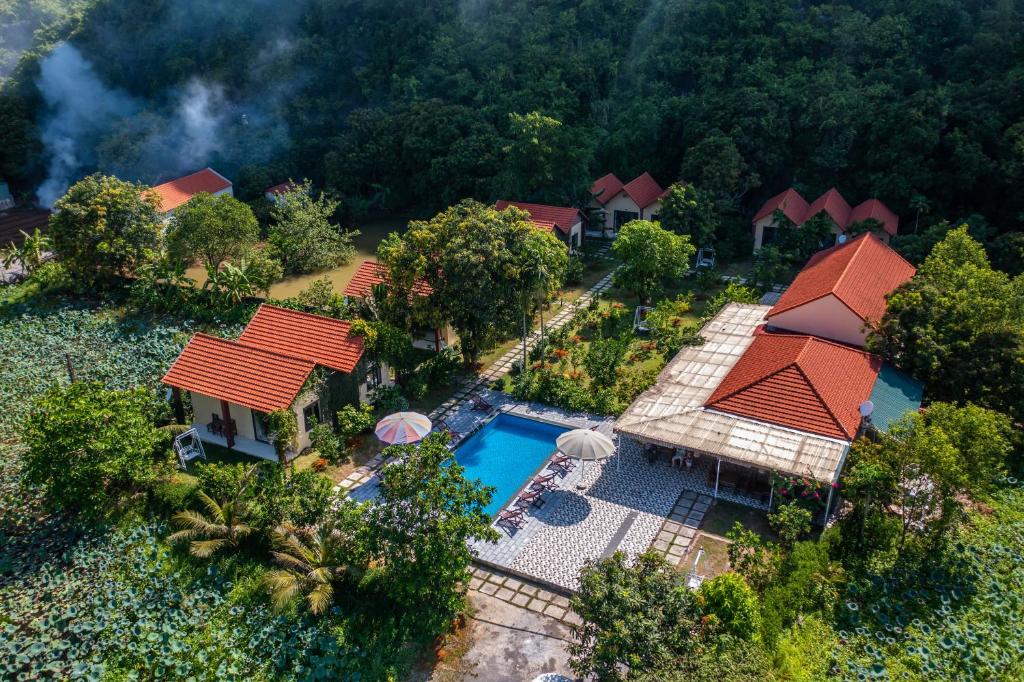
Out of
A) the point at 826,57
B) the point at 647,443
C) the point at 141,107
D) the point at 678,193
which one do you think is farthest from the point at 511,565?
the point at 141,107

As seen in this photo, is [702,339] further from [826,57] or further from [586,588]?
[826,57]

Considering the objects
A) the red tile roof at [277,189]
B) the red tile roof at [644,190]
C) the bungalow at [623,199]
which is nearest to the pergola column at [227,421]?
the red tile roof at [277,189]

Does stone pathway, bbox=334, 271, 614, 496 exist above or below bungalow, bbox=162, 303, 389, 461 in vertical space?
below

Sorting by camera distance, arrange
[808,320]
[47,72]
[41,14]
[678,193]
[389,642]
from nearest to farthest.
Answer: [389,642]
[808,320]
[678,193]
[47,72]
[41,14]

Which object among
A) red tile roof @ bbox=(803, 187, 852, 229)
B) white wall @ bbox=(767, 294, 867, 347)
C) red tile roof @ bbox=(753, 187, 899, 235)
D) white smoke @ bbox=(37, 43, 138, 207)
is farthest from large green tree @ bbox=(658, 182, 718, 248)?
white smoke @ bbox=(37, 43, 138, 207)

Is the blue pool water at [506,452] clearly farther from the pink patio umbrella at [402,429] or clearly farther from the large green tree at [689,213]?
the large green tree at [689,213]

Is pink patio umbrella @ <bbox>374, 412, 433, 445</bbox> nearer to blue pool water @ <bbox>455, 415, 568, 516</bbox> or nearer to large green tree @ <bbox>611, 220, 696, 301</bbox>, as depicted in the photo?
blue pool water @ <bbox>455, 415, 568, 516</bbox>
